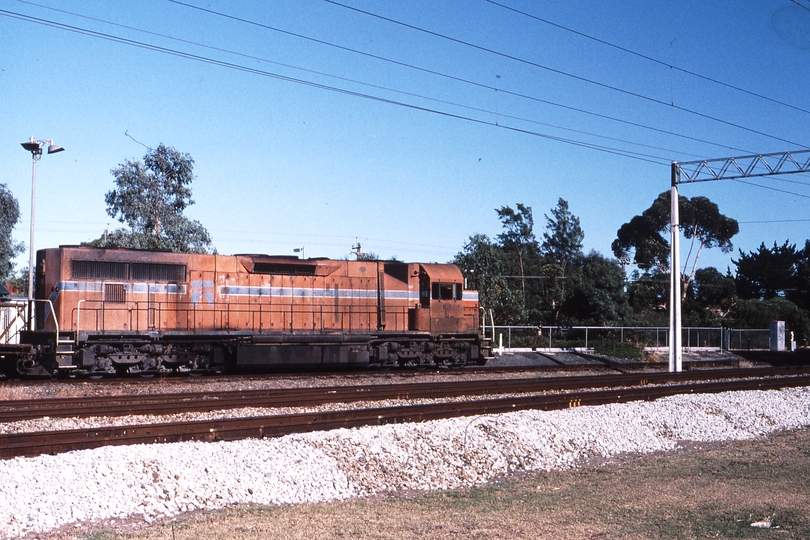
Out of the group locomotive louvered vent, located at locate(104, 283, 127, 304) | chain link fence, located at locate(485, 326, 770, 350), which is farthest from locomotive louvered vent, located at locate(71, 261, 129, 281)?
chain link fence, located at locate(485, 326, 770, 350)

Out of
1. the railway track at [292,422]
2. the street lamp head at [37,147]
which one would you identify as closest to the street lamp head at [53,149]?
the street lamp head at [37,147]

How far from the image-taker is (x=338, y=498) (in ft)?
26.7

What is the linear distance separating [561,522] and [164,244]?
118 feet

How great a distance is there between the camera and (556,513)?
23.9ft

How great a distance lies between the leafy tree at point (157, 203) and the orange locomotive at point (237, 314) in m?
20.2

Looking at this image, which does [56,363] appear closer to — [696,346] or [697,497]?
[697,497]

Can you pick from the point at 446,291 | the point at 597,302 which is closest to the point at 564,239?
the point at 597,302

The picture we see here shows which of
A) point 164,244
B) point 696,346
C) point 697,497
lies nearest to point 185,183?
point 164,244

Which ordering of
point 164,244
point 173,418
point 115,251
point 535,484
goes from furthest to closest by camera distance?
1. point 164,244
2. point 115,251
3. point 173,418
4. point 535,484

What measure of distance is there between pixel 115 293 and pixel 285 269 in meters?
4.65

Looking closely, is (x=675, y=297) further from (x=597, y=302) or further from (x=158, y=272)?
(x=597, y=302)

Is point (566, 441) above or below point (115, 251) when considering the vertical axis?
below

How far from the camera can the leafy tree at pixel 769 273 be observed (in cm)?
6169

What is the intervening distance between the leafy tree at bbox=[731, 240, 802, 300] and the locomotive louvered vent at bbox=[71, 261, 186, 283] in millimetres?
54502
